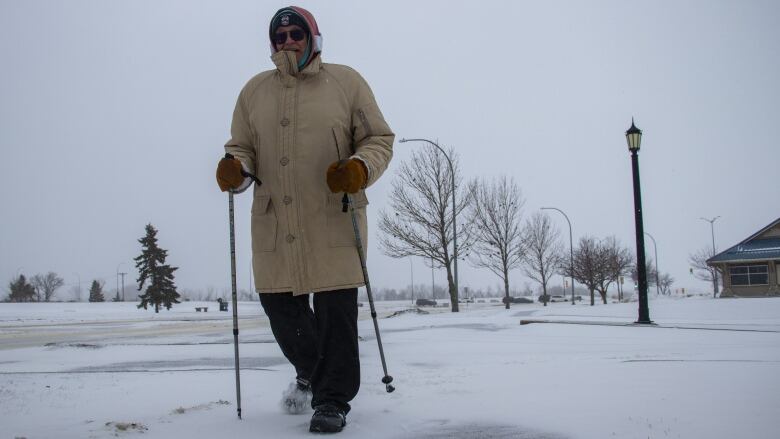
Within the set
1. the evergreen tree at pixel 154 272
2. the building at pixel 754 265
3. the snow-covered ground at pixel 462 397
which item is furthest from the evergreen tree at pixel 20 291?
the snow-covered ground at pixel 462 397

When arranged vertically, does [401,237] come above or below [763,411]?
above

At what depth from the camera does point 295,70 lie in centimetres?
306

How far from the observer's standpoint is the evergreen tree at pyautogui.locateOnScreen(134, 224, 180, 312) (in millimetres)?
40688

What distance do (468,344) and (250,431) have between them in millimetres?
4198

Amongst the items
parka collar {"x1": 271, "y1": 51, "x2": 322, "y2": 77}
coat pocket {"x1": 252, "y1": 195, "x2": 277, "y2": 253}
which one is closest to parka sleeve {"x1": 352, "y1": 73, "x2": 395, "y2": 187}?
parka collar {"x1": 271, "y1": 51, "x2": 322, "y2": 77}

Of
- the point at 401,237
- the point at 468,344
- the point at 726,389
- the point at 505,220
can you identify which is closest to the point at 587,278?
the point at 505,220

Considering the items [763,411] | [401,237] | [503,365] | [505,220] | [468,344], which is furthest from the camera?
[505,220]

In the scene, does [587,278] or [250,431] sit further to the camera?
[587,278]

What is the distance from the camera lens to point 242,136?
324 cm

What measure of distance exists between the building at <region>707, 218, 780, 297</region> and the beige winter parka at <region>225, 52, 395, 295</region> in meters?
37.6

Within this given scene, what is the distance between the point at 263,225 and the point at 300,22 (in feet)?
3.66

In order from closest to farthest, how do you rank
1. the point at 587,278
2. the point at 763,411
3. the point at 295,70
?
the point at 763,411 < the point at 295,70 < the point at 587,278

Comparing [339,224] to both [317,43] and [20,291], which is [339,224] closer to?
[317,43]

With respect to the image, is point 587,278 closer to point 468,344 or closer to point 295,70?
point 468,344
